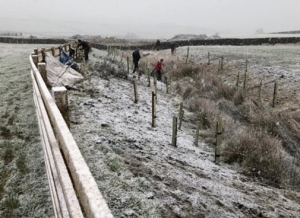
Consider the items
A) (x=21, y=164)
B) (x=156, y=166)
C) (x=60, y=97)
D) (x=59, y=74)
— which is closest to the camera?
(x=60, y=97)

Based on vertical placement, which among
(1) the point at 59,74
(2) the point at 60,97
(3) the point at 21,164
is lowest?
(3) the point at 21,164

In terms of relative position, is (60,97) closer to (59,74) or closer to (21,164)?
(21,164)

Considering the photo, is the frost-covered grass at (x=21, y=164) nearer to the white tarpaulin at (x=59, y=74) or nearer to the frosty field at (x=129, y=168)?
the frosty field at (x=129, y=168)

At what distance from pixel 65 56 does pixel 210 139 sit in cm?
852

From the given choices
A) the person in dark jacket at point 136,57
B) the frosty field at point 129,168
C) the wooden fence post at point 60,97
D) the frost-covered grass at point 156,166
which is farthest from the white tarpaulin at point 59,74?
the wooden fence post at point 60,97

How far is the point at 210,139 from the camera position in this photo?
1033cm

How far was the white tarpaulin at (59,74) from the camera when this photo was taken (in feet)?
38.7

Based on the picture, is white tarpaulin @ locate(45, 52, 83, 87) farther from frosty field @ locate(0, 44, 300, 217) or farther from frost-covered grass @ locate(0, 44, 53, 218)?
frost-covered grass @ locate(0, 44, 53, 218)

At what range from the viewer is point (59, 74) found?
40.6ft

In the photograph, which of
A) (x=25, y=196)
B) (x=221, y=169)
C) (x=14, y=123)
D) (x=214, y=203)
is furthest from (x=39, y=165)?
(x=221, y=169)

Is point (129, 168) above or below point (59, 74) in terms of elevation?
below

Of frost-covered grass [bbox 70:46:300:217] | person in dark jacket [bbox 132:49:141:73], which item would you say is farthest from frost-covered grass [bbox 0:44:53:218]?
person in dark jacket [bbox 132:49:141:73]

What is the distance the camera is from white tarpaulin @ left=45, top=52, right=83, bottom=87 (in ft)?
38.7

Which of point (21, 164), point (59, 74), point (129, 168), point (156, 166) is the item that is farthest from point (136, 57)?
point (21, 164)
